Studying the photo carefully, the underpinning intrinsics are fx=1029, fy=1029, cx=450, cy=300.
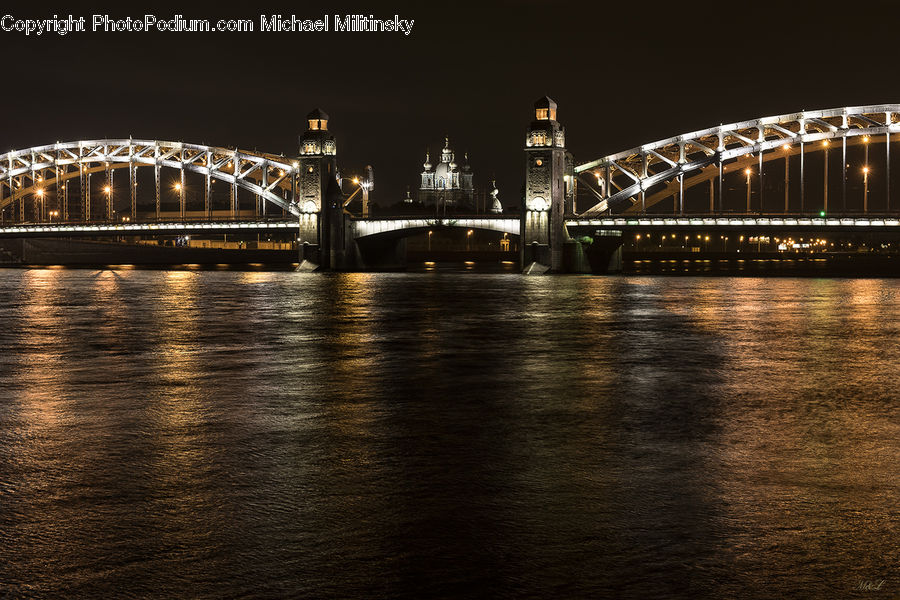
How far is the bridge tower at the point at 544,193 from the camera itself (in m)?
93.8

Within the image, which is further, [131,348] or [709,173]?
[709,173]

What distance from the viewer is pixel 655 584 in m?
5.18

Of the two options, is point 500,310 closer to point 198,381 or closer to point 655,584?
point 198,381

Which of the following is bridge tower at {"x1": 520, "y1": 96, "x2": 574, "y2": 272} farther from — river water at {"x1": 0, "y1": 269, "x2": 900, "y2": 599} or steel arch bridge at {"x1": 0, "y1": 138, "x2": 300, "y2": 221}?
river water at {"x1": 0, "y1": 269, "x2": 900, "y2": 599}

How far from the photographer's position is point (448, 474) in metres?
7.61

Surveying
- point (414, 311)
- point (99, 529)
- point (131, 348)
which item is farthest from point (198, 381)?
point (414, 311)

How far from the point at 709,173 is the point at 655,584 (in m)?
109

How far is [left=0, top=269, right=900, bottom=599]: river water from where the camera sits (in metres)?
5.35

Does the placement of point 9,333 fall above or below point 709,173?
below
